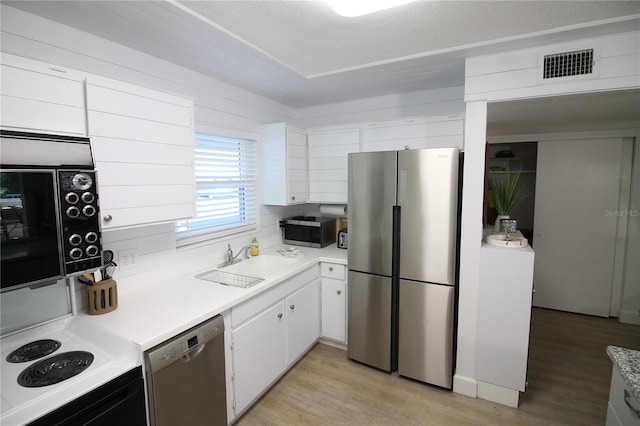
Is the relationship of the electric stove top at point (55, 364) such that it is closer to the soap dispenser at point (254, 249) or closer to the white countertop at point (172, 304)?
the white countertop at point (172, 304)

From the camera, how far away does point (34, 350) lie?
148cm

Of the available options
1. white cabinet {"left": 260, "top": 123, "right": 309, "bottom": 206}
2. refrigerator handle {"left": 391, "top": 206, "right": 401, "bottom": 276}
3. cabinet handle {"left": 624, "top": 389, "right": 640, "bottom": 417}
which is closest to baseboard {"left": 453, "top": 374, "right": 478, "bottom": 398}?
refrigerator handle {"left": 391, "top": 206, "right": 401, "bottom": 276}

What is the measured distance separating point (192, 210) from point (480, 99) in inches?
86.5

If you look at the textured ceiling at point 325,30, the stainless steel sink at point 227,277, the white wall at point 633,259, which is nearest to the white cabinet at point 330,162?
the textured ceiling at point 325,30

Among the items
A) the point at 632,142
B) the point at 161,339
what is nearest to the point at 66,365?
the point at 161,339

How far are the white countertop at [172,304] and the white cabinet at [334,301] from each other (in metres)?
0.46

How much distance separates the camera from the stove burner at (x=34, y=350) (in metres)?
1.42

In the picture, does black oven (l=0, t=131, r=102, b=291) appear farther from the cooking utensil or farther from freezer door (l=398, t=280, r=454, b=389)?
freezer door (l=398, t=280, r=454, b=389)

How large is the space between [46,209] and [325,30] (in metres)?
1.76

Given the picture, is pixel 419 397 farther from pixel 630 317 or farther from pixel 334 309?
pixel 630 317

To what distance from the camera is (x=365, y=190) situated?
8.63 feet

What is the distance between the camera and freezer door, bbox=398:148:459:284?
2.31m

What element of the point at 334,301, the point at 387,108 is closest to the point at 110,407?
the point at 334,301

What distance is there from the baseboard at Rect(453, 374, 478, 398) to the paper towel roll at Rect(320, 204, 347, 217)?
190 centimetres
